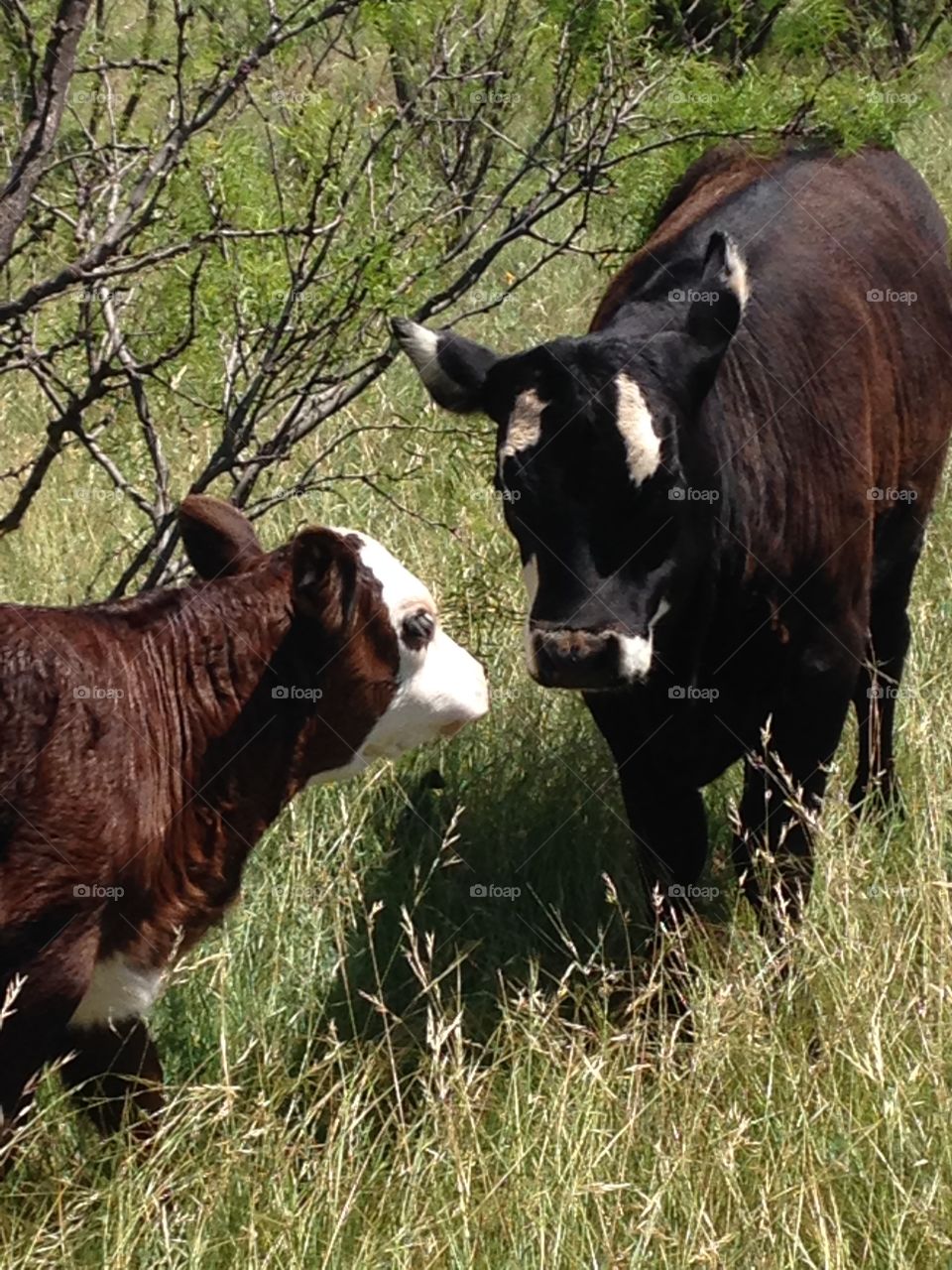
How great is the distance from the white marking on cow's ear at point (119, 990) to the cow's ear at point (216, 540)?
100cm

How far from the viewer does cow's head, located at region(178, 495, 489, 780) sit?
442 cm

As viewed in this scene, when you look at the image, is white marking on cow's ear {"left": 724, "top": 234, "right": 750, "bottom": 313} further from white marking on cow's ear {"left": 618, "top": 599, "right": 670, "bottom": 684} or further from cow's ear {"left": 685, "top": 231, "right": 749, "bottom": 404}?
white marking on cow's ear {"left": 618, "top": 599, "right": 670, "bottom": 684}

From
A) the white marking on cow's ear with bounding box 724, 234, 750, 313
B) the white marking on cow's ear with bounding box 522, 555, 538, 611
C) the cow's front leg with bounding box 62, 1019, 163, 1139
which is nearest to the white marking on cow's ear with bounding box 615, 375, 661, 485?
the white marking on cow's ear with bounding box 522, 555, 538, 611

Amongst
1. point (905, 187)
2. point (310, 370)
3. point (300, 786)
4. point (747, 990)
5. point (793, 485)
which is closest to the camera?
point (747, 990)

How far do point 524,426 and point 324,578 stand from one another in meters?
0.61

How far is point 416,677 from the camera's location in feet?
15.3

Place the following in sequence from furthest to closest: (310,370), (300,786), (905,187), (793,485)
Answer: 1. (905,187)
2. (310,370)
3. (793,485)
4. (300,786)

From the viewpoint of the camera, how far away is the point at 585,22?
5.00m

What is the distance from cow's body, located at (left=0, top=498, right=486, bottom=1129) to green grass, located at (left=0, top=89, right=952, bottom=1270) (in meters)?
0.25

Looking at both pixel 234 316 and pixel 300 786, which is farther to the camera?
pixel 234 316

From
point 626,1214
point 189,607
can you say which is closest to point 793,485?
point 189,607

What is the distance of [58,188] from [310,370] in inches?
43.2

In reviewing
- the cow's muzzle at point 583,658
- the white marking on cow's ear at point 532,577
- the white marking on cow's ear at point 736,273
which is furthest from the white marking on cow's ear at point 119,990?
the white marking on cow's ear at point 736,273

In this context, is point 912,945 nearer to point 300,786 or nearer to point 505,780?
point 300,786
